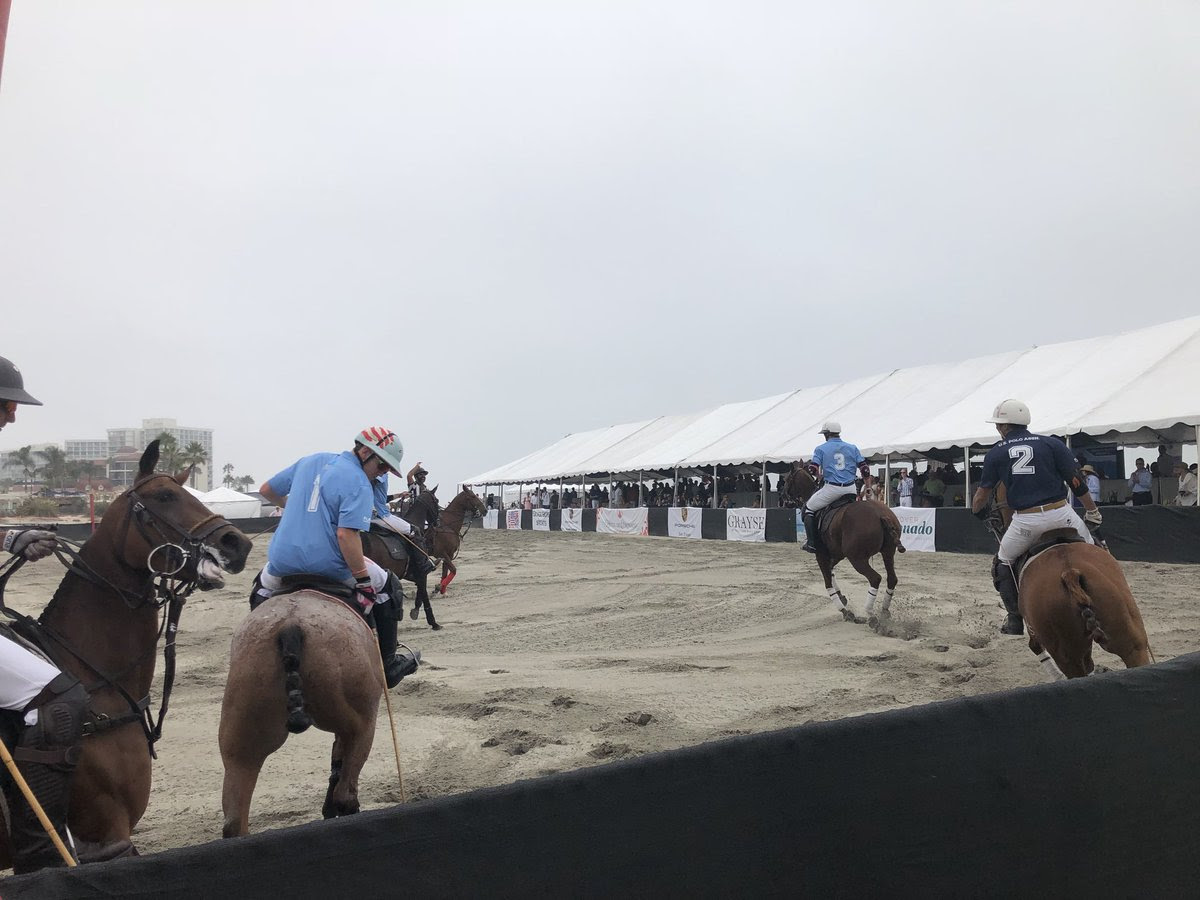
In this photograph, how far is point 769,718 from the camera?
6.65 meters

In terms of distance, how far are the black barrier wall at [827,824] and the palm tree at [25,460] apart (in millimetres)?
82310

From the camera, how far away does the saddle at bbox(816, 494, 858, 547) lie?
11.2 metres

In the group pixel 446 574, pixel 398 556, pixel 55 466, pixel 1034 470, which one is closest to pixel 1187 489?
pixel 1034 470

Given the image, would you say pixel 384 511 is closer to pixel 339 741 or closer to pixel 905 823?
pixel 339 741

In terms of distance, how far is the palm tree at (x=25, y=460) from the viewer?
71.9 metres

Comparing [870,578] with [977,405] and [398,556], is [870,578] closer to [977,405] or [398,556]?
[398,556]

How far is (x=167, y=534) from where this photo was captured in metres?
3.70

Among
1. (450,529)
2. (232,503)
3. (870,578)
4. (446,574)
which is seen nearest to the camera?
(870,578)

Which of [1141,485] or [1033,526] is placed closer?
[1033,526]

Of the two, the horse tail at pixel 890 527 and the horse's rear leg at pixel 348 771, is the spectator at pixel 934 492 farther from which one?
the horse's rear leg at pixel 348 771

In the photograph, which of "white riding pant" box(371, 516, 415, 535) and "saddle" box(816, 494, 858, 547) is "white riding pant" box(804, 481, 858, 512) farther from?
"white riding pant" box(371, 516, 415, 535)

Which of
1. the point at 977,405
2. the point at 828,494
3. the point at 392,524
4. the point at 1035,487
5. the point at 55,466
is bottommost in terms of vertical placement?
the point at 392,524

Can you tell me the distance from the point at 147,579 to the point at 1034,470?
Answer: 5402 millimetres

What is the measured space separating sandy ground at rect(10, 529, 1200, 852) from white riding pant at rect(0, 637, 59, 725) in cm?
205
